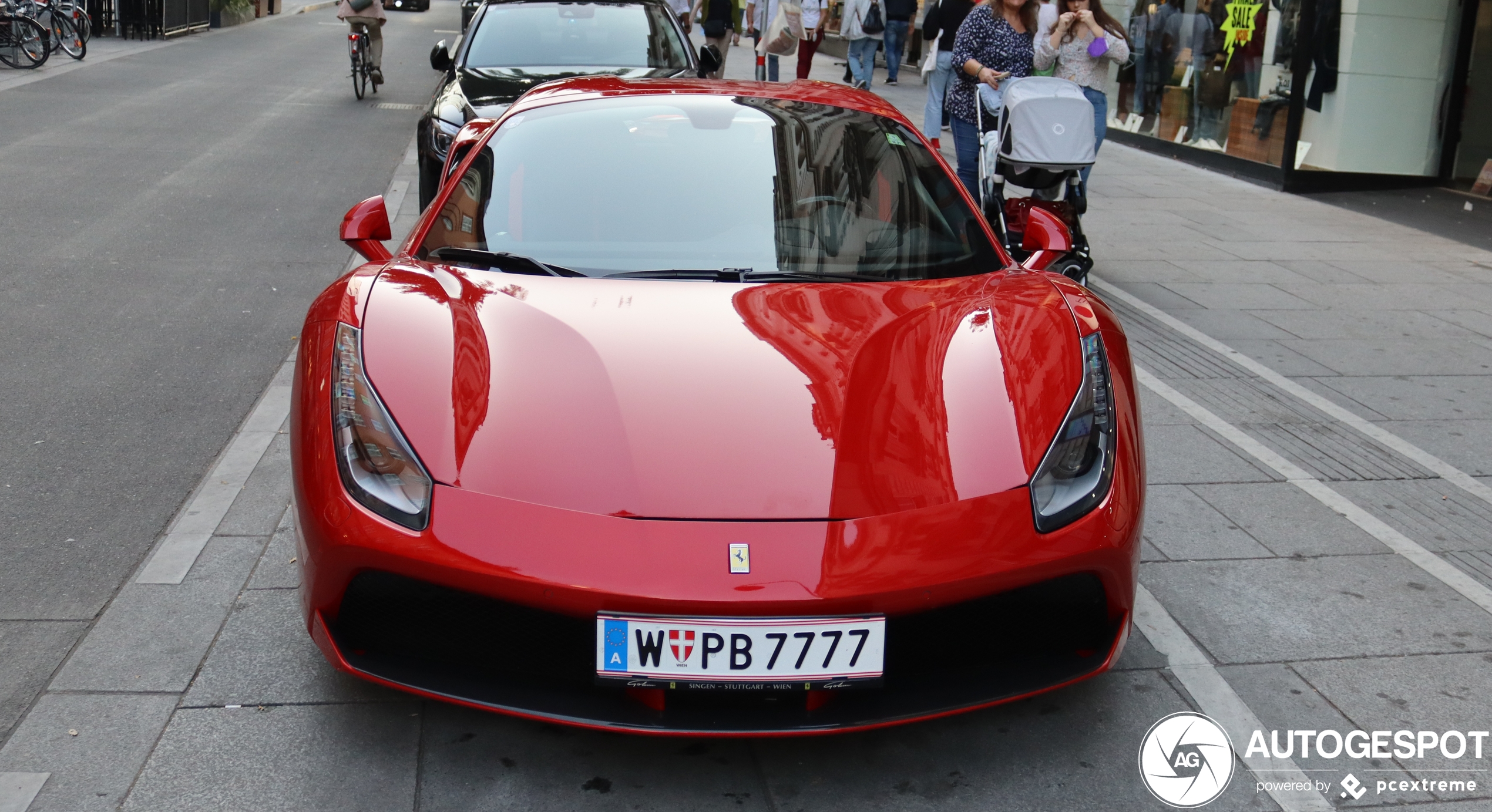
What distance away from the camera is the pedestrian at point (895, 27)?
20672mm

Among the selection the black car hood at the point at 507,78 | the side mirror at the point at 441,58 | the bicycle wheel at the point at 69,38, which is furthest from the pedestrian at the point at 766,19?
the bicycle wheel at the point at 69,38

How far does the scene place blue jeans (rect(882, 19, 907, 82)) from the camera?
20719mm

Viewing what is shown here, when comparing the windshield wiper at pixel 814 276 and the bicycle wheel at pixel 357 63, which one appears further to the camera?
the bicycle wheel at pixel 357 63

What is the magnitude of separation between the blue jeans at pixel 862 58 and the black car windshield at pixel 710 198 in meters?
14.2

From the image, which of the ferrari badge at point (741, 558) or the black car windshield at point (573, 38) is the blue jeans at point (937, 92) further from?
the ferrari badge at point (741, 558)

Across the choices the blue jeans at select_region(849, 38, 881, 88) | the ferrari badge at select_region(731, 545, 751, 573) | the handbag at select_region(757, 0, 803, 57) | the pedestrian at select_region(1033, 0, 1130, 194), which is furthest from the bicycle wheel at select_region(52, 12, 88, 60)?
the ferrari badge at select_region(731, 545, 751, 573)

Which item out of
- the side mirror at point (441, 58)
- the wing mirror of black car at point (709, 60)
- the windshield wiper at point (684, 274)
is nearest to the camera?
the windshield wiper at point (684, 274)

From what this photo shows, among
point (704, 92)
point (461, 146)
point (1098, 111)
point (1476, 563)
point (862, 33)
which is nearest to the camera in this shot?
point (1476, 563)

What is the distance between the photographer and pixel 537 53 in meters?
9.19

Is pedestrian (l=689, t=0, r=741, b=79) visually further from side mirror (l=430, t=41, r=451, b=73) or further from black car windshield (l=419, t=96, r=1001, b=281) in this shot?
black car windshield (l=419, t=96, r=1001, b=281)

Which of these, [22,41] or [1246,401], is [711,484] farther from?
[22,41]

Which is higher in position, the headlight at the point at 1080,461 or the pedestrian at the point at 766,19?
the pedestrian at the point at 766,19

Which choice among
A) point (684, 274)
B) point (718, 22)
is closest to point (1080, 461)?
point (684, 274)

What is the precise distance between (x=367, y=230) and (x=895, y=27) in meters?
18.1
